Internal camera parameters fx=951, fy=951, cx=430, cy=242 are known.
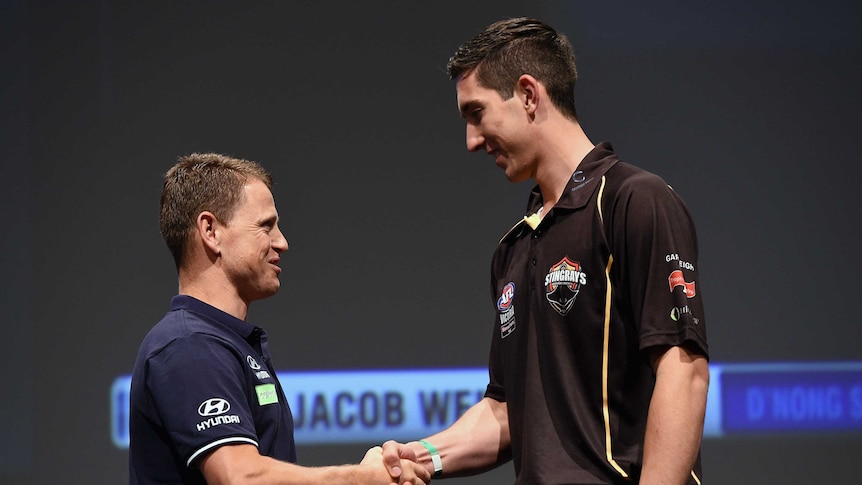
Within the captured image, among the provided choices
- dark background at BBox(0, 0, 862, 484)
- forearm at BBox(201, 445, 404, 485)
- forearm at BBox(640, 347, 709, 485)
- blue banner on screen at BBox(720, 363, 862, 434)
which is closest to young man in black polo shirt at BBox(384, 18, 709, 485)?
forearm at BBox(640, 347, 709, 485)

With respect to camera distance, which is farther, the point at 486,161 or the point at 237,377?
the point at 486,161

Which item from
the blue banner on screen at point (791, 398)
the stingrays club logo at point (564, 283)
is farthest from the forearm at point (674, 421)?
the blue banner on screen at point (791, 398)

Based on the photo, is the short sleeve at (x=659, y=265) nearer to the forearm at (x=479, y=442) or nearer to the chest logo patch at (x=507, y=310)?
the chest logo patch at (x=507, y=310)

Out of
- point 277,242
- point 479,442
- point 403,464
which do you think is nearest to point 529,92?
point 277,242

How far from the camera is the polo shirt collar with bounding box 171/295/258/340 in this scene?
2045mm

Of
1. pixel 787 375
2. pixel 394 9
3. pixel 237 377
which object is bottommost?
pixel 787 375

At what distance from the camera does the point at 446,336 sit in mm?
3840

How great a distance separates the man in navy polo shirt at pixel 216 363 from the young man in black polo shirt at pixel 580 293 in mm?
495

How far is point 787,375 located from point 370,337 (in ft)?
5.63

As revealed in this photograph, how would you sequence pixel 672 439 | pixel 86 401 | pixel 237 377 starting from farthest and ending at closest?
pixel 86 401 → pixel 237 377 → pixel 672 439

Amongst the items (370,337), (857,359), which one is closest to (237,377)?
(370,337)

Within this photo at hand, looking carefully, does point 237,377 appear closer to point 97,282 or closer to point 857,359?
point 97,282

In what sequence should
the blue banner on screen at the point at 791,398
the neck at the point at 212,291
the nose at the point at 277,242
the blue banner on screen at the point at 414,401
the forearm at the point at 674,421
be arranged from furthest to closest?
1. the blue banner on screen at the point at 791,398
2. the blue banner on screen at the point at 414,401
3. the nose at the point at 277,242
4. the neck at the point at 212,291
5. the forearm at the point at 674,421

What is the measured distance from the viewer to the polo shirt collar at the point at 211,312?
204cm
